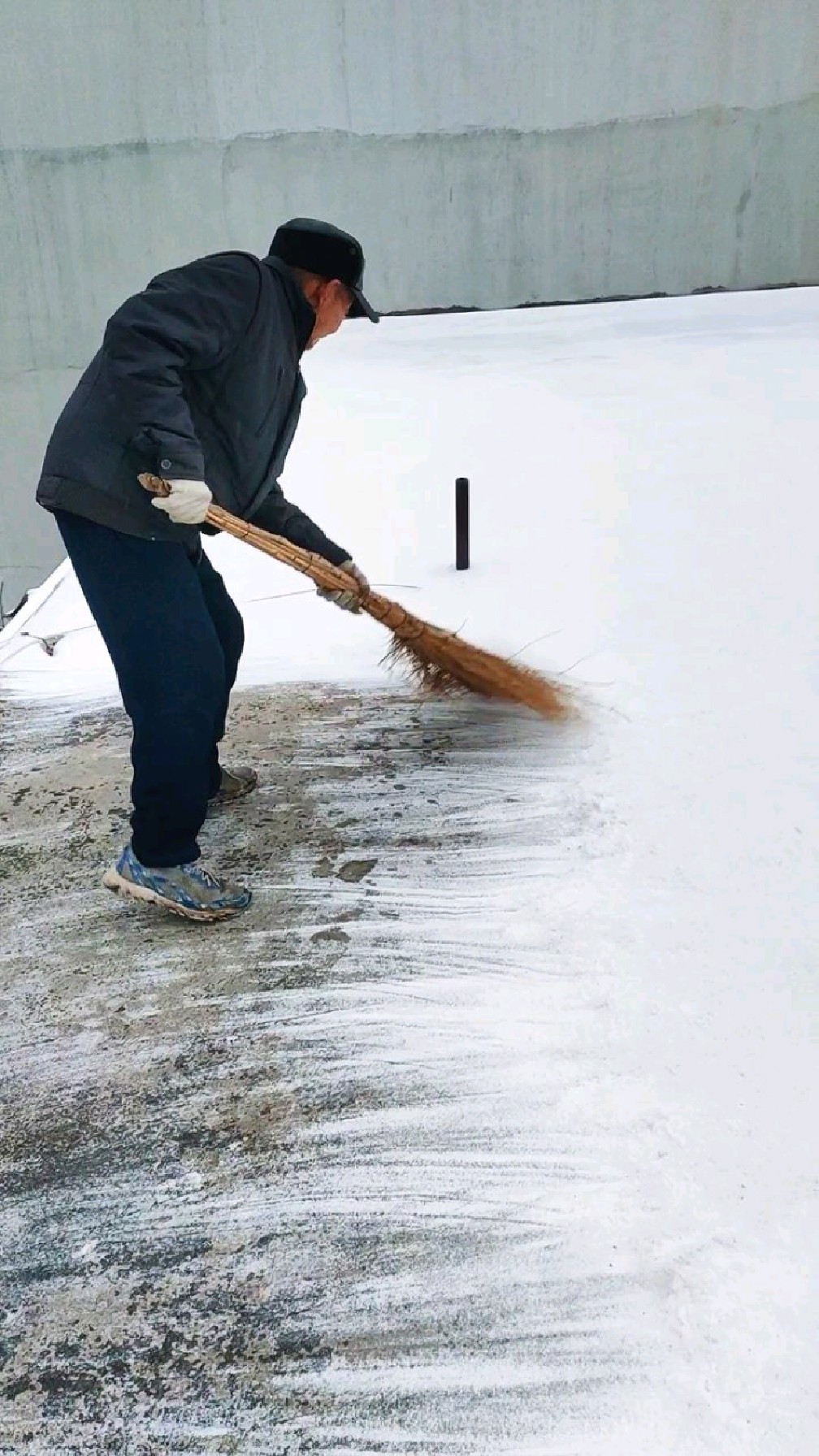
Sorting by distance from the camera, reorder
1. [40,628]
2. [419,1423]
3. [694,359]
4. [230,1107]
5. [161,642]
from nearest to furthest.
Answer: [419,1423] < [230,1107] < [161,642] < [40,628] < [694,359]

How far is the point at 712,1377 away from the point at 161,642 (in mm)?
1394

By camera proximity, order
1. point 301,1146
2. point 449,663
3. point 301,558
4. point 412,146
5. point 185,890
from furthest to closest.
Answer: point 412,146 < point 449,663 < point 301,558 < point 185,890 < point 301,1146

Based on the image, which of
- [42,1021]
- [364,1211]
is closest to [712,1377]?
[364,1211]

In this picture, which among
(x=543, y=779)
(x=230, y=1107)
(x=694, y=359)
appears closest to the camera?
(x=230, y=1107)

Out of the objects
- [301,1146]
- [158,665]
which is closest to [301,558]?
[158,665]

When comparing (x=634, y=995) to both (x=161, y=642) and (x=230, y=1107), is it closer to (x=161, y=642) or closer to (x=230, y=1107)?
(x=230, y=1107)

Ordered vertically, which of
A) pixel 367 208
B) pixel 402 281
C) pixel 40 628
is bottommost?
pixel 40 628

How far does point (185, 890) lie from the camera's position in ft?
6.88

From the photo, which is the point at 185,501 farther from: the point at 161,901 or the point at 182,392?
the point at 161,901

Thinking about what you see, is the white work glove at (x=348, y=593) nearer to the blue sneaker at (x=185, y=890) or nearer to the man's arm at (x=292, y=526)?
the man's arm at (x=292, y=526)

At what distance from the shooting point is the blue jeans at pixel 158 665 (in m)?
1.95

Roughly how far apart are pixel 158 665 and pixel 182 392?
48 centimetres

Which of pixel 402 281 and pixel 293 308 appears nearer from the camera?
pixel 293 308

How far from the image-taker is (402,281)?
7.46 meters
